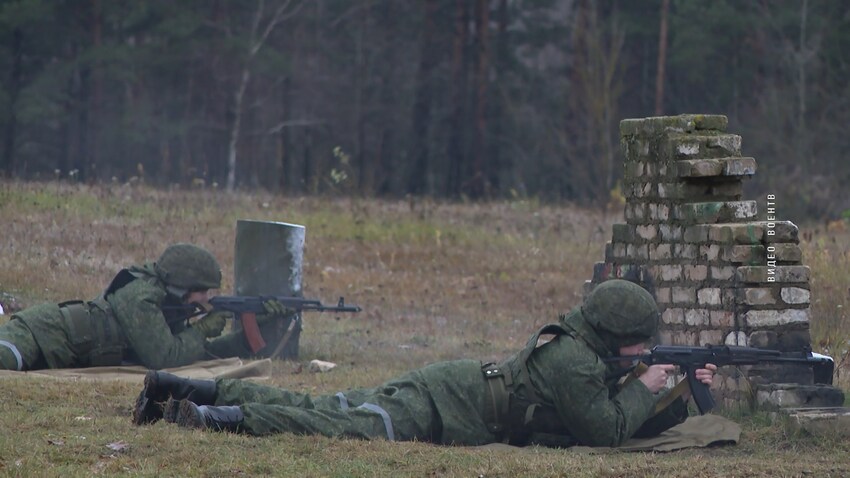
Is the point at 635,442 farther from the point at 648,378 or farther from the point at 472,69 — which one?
the point at 472,69

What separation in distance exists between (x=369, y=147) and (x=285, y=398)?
1548 inches

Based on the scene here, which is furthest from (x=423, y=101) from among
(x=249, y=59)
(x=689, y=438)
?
(x=689, y=438)

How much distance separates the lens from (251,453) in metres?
6.25

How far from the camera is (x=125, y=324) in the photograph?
926cm

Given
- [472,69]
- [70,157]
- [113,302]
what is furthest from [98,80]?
[113,302]

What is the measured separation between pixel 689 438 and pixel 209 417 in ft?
9.28

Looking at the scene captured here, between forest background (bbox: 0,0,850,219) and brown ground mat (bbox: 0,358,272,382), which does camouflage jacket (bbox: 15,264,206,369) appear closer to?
brown ground mat (bbox: 0,358,272,382)

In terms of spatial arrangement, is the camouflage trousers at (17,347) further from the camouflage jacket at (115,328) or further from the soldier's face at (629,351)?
the soldier's face at (629,351)

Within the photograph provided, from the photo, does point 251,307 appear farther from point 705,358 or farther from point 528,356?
point 705,358

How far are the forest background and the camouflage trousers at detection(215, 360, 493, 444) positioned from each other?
Result: 2151cm

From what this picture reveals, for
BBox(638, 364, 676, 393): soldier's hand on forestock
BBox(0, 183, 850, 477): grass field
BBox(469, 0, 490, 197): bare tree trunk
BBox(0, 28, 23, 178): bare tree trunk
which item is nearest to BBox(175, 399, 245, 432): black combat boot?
BBox(0, 183, 850, 477): grass field

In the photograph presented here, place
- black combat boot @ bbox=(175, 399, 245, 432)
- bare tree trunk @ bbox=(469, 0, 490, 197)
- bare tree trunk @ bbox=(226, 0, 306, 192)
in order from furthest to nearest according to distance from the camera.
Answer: bare tree trunk @ bbox=(226, 0, 306, 192) → bare tree trunk @ bbox=(469, 0, 490, 197) → black combat boot @ bbox=(175, 399, 245, 432)

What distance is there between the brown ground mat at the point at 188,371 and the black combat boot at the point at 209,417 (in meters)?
2.28

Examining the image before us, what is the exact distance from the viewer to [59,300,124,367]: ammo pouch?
9.09 m
